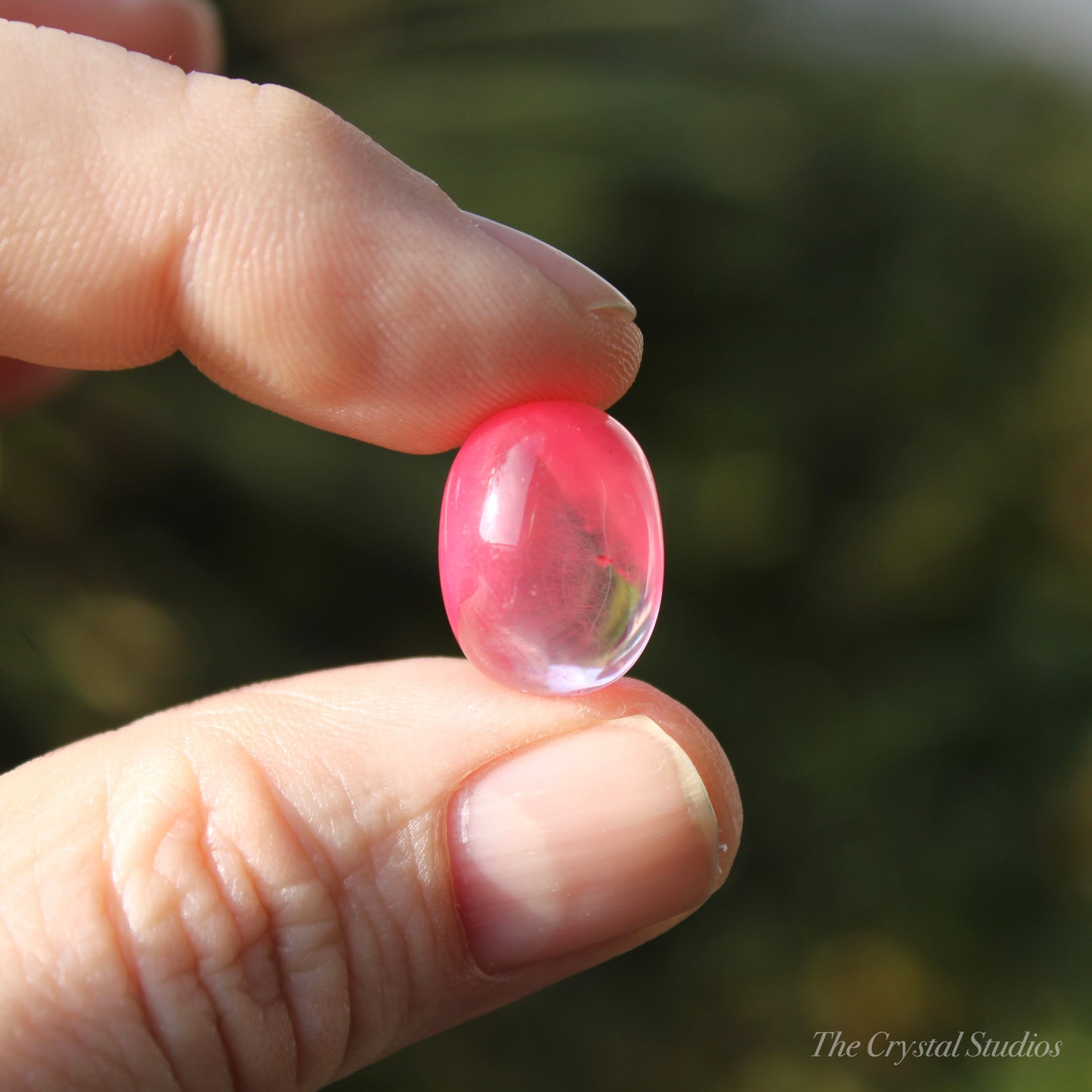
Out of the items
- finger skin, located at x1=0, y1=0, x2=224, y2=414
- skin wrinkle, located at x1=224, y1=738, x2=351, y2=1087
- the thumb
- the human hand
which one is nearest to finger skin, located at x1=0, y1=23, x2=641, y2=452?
the human hand

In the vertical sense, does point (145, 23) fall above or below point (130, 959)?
above

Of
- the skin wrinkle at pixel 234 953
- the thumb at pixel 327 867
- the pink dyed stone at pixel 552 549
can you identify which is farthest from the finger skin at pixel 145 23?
the skin wrinkle at pixel 234 953

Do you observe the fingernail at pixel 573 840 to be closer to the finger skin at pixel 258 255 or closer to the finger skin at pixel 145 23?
the finger skin at pixel 258 255

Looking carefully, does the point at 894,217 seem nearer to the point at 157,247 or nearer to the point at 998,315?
the point at 998,315

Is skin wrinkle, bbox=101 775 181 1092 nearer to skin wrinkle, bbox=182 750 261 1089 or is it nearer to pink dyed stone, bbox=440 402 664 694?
skin wrinkle, bbox=182 750 261 1089

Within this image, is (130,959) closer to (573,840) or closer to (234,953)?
(234,953)

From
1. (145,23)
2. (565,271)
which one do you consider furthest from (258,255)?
(145,23)
